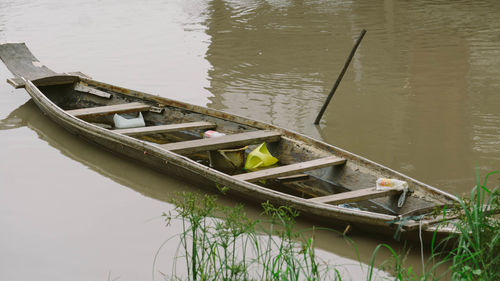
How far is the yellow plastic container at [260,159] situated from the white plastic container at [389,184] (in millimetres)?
1356

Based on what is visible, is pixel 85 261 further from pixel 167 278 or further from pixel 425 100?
pixel 425 100

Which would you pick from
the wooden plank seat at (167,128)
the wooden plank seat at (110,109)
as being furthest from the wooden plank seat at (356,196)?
the wooden plank seat at (110,109)

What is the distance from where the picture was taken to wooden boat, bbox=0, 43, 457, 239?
15.0 feet

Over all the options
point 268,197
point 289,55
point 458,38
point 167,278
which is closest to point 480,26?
point 458,38

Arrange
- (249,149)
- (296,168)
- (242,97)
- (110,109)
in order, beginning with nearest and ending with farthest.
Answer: (296,168) → (249,149) → (110,109) → (242,97)

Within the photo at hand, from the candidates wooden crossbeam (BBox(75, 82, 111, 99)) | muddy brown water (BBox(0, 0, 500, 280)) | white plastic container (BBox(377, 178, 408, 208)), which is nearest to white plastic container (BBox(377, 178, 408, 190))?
white plastic container (BBox(377, 178, 408, 208))

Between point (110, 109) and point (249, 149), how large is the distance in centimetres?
185

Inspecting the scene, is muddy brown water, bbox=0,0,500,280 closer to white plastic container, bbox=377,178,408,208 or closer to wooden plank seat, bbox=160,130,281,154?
wooden plank seat, bbox=160,130,281,154

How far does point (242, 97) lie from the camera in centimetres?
880

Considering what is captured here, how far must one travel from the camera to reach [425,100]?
8.14m

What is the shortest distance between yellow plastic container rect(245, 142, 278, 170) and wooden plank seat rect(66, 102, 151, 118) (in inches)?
73.1

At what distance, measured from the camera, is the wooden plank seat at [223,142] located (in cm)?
588

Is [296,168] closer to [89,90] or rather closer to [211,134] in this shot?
[211,134]

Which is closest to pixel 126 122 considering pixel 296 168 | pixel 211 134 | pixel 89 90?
pixel 89 90
